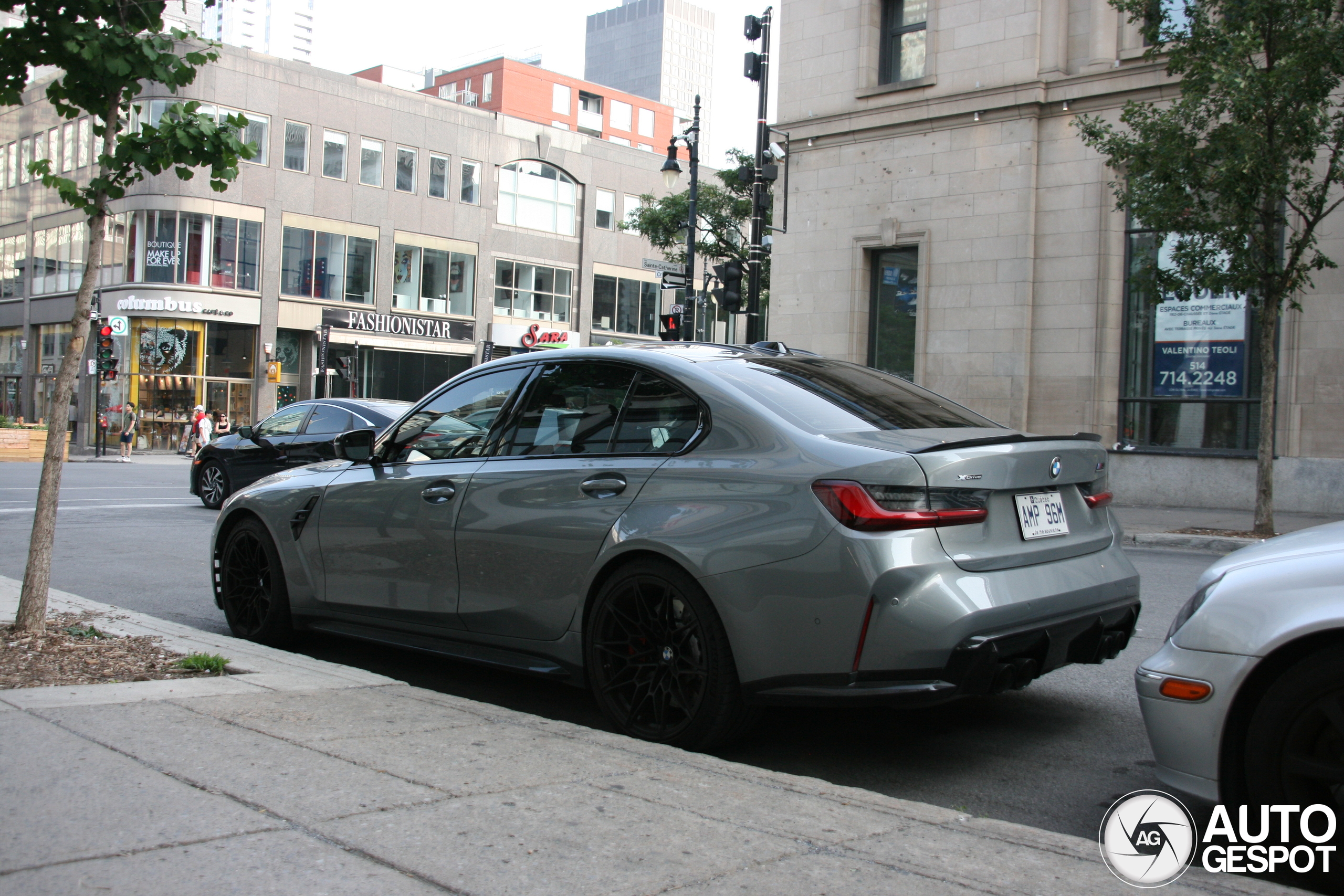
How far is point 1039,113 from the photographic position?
747 inches

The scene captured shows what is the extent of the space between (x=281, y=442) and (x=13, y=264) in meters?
44.0

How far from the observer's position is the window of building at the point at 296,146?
138 feet

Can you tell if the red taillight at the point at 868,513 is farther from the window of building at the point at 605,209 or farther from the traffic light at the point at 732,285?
the window of building at the point at 605,209

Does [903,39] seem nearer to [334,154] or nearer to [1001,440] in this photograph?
[1001,440]

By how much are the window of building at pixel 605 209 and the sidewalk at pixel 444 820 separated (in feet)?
163

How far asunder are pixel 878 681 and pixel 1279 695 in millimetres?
1183

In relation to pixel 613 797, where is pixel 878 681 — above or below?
above

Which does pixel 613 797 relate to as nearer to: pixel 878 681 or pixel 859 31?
pixel 878 681

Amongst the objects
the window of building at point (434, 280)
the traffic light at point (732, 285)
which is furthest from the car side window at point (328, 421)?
the window of building at point (434, 280)

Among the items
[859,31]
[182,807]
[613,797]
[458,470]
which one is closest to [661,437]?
[458,470]

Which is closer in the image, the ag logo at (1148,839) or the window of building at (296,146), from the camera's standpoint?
the ag logo at (1148,839)

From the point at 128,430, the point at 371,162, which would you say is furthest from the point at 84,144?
the point at 128,430

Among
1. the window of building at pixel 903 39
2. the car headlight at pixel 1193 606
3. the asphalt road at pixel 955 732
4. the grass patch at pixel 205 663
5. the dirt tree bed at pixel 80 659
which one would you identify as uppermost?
the window of building at pixel 903 39

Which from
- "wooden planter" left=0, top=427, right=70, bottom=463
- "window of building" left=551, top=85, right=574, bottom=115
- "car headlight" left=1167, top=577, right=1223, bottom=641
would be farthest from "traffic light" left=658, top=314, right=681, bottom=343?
"window of building" left=551, top=85, right=574, bottom=115
